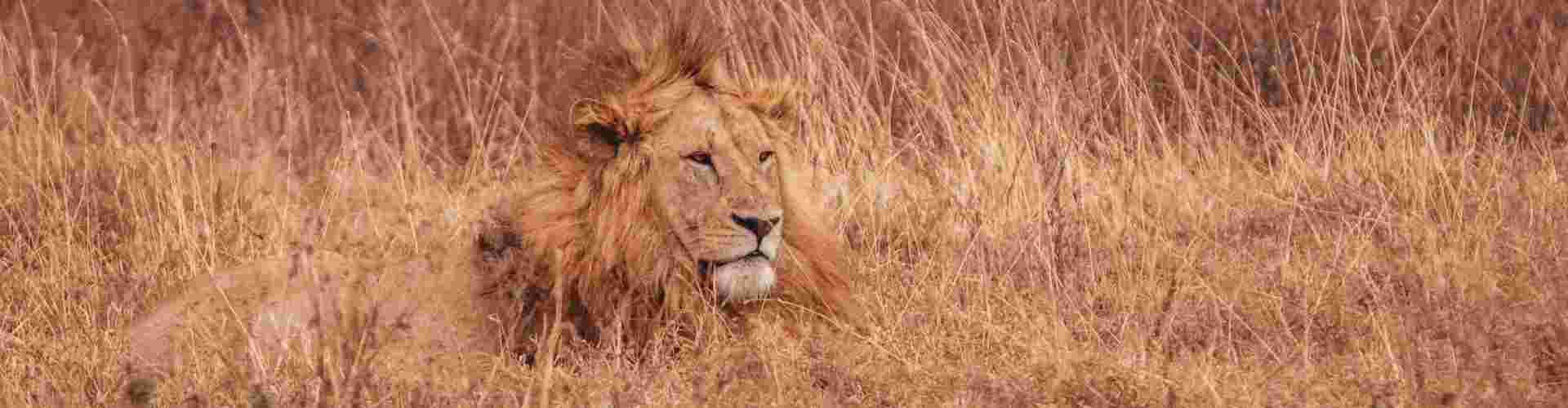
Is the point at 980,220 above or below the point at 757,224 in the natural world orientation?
below

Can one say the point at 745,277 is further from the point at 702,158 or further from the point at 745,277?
the point at 702,158

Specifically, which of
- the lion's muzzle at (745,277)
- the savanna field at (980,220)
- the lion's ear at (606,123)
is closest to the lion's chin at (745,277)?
the lion's muzzle at (745,277)

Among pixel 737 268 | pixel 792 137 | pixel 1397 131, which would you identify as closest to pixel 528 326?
pixel 737 268

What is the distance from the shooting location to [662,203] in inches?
162

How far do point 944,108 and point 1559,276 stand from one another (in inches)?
74.1

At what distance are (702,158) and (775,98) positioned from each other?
0.33 m

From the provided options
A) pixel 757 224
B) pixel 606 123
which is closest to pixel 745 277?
pixel 757 224

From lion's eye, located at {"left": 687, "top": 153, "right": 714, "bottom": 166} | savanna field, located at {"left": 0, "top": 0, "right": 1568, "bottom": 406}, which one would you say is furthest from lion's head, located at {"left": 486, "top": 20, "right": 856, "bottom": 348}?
savanna field, located at {"left": 0, "top": 0, "right": 1568, "bottom": 406}

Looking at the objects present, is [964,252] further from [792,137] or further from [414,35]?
[414,35]

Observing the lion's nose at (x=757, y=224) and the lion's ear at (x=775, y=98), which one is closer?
the lion's nose at (x=757, y=224)

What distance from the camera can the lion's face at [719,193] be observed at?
4.02 metres

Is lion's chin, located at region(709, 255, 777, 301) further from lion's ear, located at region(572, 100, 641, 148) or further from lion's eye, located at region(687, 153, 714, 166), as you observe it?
lion's ear, located at region(572, 100, 641, 148)

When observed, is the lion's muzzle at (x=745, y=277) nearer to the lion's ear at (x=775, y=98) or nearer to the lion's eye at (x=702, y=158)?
the lion's eye at (x=702, y=158)

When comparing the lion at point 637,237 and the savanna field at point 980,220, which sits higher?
the lion at point 637,237
